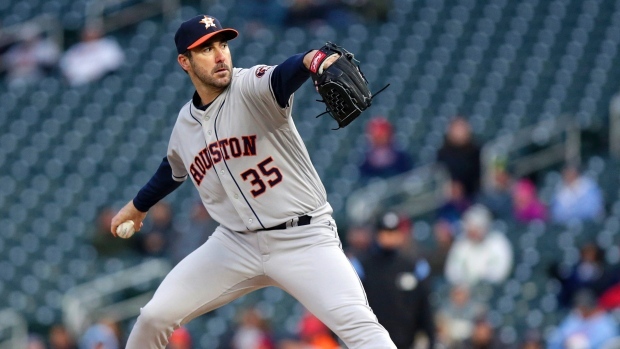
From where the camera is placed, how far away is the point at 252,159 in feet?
15.4

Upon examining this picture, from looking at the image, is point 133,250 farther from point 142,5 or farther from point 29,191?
point 142,5

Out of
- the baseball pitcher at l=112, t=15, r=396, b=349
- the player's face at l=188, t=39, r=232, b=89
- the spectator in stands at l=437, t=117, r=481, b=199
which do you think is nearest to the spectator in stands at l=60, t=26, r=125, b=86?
the spectator in stands at l=437, t=117, r=481, b=199

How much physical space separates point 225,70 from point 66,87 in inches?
379

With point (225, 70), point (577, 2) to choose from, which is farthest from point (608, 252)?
point (225, 70)

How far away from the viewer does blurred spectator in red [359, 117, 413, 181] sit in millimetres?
11586

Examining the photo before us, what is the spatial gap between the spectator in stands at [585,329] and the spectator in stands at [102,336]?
3292 millimetres

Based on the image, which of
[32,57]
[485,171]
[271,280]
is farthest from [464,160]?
[271,280]

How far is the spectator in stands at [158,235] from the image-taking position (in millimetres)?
11172

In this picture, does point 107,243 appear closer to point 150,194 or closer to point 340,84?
point 150,194

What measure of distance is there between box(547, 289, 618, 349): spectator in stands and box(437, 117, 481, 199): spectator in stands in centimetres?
210

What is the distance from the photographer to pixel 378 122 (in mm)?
11773

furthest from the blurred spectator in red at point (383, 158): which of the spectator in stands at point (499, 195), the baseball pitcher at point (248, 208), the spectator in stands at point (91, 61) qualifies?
the baseball pitcher at point (248, 208)

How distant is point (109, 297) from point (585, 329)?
14.0 ft

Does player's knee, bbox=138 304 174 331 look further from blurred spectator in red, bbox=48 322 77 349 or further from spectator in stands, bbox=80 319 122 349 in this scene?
blurred spectator in red, bbox=48 322 77 349
